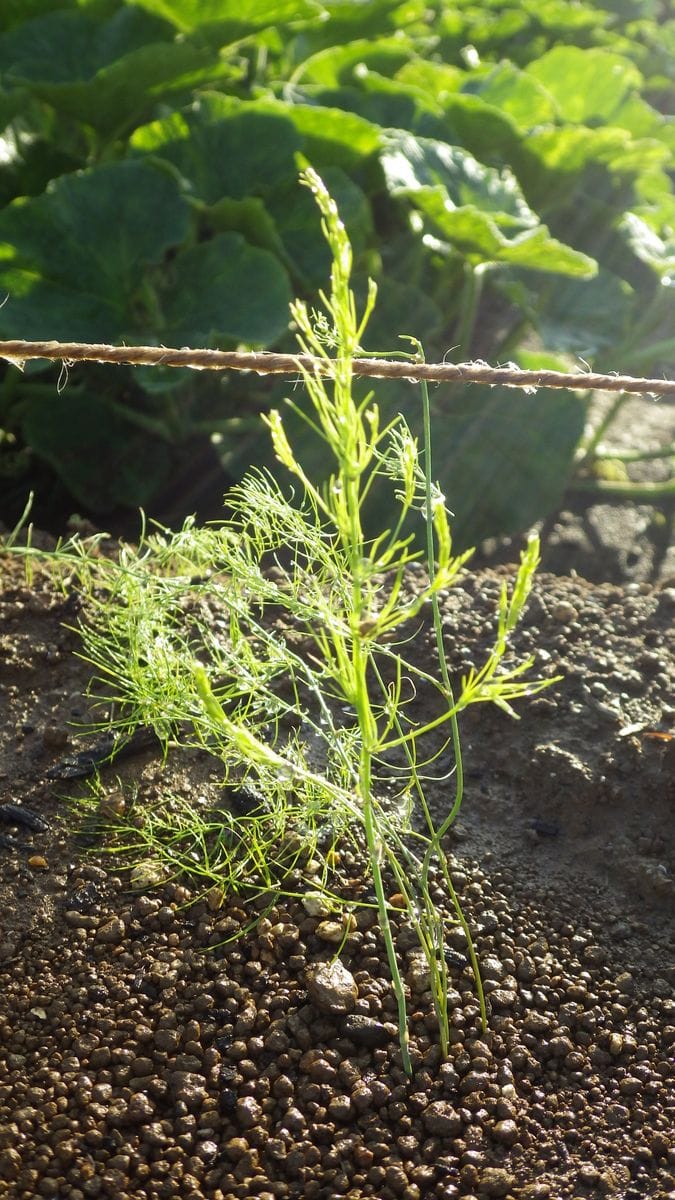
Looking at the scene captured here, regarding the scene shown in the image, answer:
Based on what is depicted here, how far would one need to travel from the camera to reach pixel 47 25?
3.13 m

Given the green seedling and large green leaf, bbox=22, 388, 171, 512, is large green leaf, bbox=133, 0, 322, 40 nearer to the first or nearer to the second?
large green leaf, bbox=22, 388, 171, 512

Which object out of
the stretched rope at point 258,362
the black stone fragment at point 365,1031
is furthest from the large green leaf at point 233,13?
the black stone fragment at point 365,1031

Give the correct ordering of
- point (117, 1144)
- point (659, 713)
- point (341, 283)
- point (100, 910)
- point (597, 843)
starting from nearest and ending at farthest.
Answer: point (341, 283) → point (117, 1144) → point (100, 910) → point (597, 843) → point (659, 713)

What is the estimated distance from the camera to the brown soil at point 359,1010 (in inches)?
54.8

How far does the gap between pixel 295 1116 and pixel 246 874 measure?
1.22 ft

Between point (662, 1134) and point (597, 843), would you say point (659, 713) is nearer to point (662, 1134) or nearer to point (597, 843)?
point (597, 843)

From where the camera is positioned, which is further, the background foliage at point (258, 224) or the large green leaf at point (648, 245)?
the large green leaf at point (648, 245)

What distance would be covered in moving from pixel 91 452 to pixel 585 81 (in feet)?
7.28

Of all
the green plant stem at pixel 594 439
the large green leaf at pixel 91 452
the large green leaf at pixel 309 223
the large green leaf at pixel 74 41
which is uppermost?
the large green leaf at pixel 74 41

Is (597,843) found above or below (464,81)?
below

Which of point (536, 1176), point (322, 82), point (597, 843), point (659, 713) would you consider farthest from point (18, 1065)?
point (322, 82)

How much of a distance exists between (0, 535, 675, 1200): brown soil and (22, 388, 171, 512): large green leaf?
3.41 ft

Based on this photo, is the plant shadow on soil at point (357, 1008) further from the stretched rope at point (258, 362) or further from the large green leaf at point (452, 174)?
the large green leaf at point (452, 174)

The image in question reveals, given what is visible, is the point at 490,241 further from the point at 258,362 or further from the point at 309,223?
the point at 258,362
